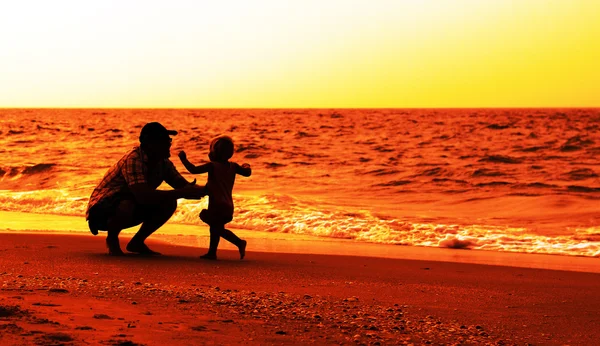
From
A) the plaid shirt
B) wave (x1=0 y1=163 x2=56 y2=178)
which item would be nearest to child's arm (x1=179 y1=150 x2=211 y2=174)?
the plaid shirt

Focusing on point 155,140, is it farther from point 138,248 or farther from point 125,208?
point 138,248

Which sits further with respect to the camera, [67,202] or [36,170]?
[36,170]

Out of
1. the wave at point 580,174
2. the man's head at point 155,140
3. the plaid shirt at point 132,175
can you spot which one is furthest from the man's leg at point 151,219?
the wave at point 580,174

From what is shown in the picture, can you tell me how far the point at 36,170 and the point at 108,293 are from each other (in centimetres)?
1576

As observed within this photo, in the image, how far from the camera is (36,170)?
2014 cm

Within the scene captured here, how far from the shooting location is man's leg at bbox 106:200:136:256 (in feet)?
23.4

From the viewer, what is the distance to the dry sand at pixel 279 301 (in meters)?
4.39

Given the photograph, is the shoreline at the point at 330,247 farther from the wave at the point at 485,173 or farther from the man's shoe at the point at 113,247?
the wave at the point at 485,173

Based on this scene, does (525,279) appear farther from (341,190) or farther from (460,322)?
(341,190)

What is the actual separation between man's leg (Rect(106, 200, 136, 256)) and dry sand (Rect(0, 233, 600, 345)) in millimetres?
148

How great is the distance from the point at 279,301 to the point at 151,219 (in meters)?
2.54

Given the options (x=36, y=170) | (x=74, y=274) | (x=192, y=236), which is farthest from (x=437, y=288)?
(x=36, y=170)

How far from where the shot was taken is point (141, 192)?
6945mm

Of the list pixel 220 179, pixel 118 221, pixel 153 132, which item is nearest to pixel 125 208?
pixel 118 221
